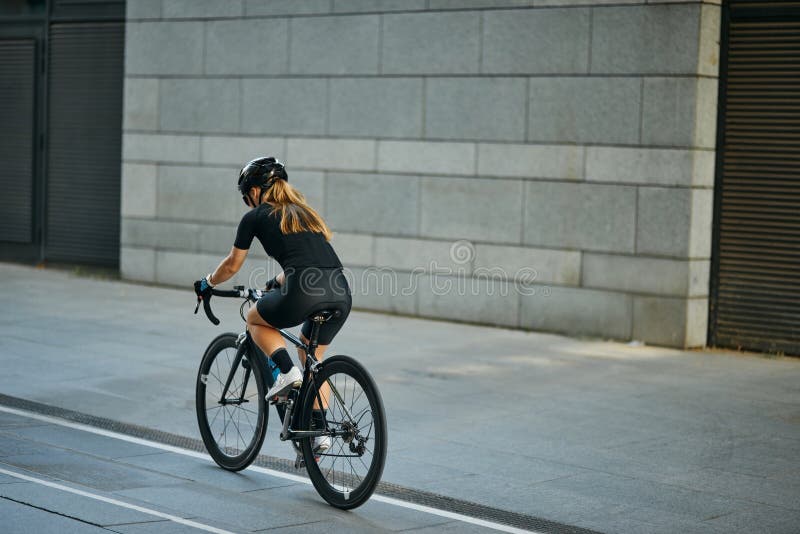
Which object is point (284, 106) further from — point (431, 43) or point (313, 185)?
point (431, 43)

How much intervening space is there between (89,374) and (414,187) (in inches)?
205

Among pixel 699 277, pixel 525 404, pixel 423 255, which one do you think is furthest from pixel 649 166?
pixel 525 404

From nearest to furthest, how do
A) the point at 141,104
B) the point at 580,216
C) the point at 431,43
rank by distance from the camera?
the point at 580,216 < the point at 431,43 < the point at 141,104

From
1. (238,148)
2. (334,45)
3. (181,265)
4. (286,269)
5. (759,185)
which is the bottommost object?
(181,265)

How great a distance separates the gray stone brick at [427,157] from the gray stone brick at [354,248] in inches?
35.4

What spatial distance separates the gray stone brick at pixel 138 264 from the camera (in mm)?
16594

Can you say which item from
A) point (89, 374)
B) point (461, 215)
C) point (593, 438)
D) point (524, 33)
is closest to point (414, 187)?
point (461, 215)

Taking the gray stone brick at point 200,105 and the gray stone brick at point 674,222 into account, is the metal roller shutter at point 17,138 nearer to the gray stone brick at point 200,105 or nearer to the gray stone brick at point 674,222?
the gray stone brick at point 200,105

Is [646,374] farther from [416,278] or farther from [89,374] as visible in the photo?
[89,374]

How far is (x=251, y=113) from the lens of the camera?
1550 centimetres

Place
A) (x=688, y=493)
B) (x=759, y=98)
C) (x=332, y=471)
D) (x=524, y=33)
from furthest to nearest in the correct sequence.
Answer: (x=524, y=33) < (x=759, y=98) < (x=688, y=493) < (x=332, y=471)

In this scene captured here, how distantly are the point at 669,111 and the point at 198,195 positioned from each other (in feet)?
21.8

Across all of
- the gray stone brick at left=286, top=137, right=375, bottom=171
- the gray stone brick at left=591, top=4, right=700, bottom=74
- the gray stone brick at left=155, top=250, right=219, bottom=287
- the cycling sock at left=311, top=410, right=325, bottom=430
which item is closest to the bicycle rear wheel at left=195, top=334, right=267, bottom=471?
the cycling sock at left=311, top=410, right=325, bottom=430

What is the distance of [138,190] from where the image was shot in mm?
16656
